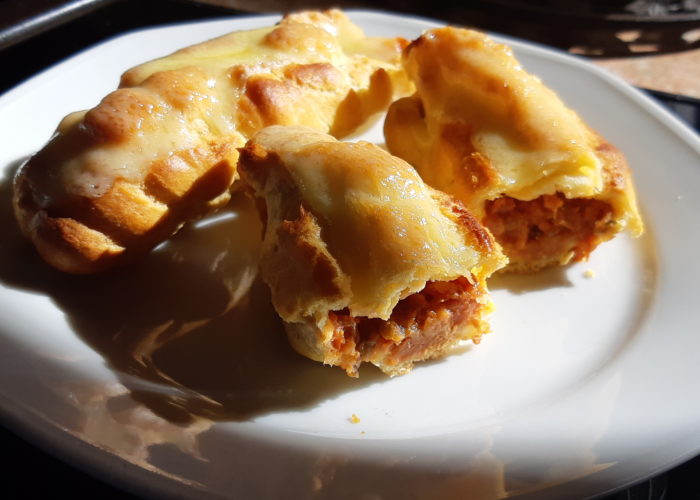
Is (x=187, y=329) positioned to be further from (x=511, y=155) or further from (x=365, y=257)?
(x=511, y=155)

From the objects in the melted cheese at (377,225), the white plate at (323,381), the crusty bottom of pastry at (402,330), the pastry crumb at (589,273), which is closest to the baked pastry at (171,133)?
the white plate at (323,381)

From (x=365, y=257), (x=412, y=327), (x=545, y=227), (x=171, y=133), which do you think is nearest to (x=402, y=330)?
(x=412, y=327)

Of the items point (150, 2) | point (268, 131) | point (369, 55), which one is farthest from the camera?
point (150, 2)

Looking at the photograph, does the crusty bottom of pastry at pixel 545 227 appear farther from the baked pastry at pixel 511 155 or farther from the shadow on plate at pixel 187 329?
the shadow on plate at pixel 187 329

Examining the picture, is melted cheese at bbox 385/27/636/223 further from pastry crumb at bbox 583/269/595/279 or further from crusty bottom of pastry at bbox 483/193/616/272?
pastry crumb at bbox 583/269/595/279

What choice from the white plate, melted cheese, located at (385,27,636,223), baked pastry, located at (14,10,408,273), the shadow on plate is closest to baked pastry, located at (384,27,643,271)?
melted cheese, located at (385,27,636,223)

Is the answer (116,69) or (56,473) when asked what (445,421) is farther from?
(116,69)

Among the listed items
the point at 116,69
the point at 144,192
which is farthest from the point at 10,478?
the point at 116,69
